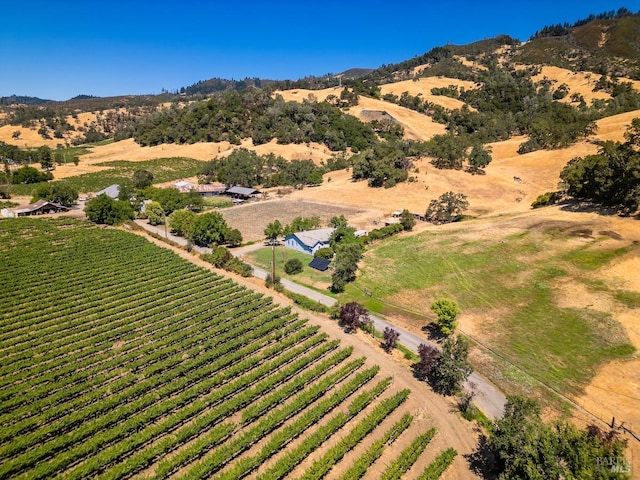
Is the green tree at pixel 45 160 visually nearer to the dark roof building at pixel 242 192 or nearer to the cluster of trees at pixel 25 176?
the cluster of trees at pixel 25 176

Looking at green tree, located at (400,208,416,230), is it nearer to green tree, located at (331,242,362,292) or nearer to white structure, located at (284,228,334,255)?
white structure, located at (284,228,334,255)

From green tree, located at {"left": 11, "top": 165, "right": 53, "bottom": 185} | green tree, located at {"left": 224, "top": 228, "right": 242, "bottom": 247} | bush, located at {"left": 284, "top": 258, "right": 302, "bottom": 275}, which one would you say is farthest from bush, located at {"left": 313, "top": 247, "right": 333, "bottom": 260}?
green tree, located at {"left": 11, "top": 165, "right": 53, "bottom": 185}

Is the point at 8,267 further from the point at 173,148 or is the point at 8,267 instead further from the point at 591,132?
the point at 591,132

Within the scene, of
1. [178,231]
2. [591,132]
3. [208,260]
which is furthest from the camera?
[591,132]

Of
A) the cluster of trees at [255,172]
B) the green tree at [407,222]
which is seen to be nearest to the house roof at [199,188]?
the cluster of trees at [255,172]

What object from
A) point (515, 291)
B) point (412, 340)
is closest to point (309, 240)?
point (412, 340)

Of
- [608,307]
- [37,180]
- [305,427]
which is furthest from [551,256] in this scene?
[37,180]

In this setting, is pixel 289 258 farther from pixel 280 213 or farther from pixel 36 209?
pixel 36 209
